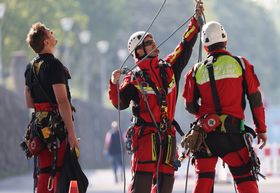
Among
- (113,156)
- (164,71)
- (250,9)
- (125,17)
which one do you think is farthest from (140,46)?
(250,9)

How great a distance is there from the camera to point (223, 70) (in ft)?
44.0

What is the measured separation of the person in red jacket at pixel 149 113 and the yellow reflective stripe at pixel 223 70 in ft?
2.63

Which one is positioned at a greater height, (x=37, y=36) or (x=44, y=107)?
(x=37, y=36)

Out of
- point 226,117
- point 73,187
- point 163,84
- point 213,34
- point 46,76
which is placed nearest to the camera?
point 73,187

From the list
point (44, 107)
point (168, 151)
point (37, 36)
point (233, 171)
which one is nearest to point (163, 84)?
point (168, 151)

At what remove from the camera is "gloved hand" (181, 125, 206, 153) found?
43.9 ft

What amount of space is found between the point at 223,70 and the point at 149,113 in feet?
3.57

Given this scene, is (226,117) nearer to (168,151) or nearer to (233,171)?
(233,171)

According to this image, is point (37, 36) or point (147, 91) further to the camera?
point (147, 91)

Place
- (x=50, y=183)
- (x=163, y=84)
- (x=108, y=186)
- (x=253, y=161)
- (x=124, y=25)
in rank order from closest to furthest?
1. (x=50, y=183)
2. (x=253, y=161)
3. (x=163, y=84)
4. (x=108, y=186)
5. (x=124, y=25)

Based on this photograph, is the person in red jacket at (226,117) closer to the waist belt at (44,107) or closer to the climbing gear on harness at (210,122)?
the climbing gear on harness at (210,122)

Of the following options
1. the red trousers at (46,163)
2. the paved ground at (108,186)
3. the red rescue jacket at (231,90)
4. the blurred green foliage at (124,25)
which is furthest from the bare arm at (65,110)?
the blurred green foliage at (124,25)

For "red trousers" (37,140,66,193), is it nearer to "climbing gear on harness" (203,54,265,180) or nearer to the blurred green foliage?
"climbing gear on harness" (203,54,265,180)

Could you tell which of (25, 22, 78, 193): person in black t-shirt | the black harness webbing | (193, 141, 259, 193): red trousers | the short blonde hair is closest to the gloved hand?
(193, 141, 259, 193): red trousers
